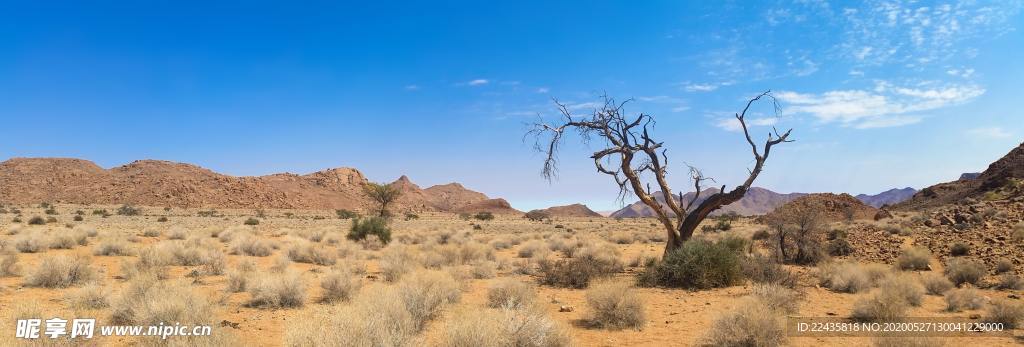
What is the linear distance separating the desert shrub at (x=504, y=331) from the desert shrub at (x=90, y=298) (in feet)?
21.2

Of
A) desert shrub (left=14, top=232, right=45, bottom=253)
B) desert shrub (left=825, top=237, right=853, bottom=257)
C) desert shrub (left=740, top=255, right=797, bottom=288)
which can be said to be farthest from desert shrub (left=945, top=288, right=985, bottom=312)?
desert shrub (left=14, top=232, right=45, bottom=253)

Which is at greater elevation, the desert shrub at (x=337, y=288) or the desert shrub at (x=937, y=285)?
the desert shrub at (x=937, y=285)

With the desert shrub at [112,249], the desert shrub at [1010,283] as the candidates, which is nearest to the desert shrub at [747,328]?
the desert shrub at [1010,283]

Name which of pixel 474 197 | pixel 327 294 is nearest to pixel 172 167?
pixel 474 197

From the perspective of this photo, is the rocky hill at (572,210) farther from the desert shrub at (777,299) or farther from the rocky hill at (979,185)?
the desert shrub at (777,299)

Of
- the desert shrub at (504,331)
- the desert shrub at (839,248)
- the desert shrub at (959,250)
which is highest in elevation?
the desert shrub at (959,250)

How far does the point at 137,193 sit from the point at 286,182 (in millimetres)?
30345

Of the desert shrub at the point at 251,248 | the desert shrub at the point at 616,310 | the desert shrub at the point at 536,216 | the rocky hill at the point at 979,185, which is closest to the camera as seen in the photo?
the desert shrub at the point at 616,310

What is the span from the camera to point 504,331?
5770 mm

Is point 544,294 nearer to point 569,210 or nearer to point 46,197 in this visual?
point 46,197

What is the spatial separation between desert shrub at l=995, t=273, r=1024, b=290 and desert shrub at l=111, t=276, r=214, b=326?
15.6 m

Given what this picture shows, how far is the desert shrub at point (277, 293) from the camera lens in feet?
30.3

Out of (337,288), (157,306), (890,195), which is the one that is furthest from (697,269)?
(890,195)

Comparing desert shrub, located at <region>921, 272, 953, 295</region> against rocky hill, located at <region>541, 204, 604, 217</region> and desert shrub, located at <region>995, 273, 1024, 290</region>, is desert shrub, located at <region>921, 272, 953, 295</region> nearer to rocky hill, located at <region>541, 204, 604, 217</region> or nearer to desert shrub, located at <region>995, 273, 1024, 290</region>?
desert shrub, located at <region>995, 273, 1024, 290</region>
